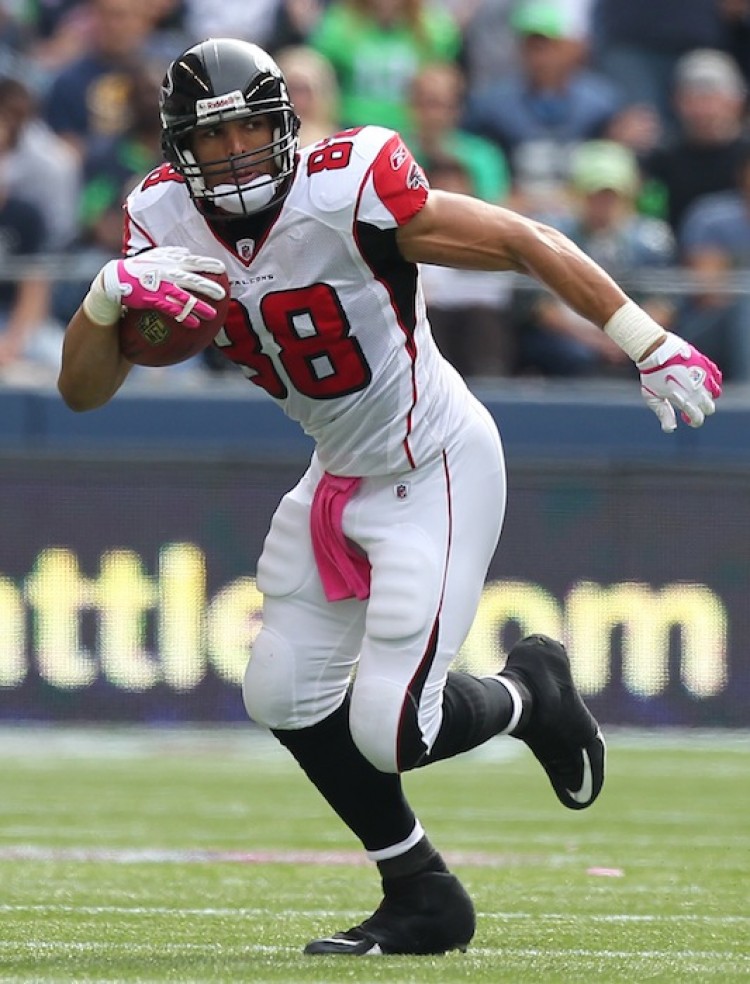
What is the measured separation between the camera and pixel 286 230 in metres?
4.14

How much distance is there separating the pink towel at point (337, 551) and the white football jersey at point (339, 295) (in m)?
0.06

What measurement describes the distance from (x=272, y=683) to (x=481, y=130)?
708 cm

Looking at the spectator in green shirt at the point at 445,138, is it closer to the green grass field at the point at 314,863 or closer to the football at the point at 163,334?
the green grass field at the point at 314,863

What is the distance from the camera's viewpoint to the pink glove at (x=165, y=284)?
3.99 metres

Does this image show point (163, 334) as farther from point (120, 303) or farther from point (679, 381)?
point (679, 381)

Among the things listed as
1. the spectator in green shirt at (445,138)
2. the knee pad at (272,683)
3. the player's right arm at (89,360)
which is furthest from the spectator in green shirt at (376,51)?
the knee pad at (272,683)

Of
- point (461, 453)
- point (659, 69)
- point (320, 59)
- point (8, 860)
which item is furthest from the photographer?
point (659, 69)

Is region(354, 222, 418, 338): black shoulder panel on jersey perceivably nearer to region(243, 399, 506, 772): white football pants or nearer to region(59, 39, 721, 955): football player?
region(59, 39, 721, 955): football player

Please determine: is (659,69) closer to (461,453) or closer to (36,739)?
(36,739)

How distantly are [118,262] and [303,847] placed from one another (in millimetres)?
2420

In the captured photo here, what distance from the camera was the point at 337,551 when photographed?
4273 millimetres

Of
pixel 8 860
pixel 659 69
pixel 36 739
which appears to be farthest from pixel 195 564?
pixel 659 69

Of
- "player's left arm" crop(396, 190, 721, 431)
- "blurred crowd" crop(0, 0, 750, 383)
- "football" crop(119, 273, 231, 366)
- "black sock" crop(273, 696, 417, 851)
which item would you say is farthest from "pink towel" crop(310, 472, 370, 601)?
"blurred crowd" crop(0, 0, 750, 383)

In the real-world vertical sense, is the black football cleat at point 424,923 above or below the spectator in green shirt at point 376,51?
below
